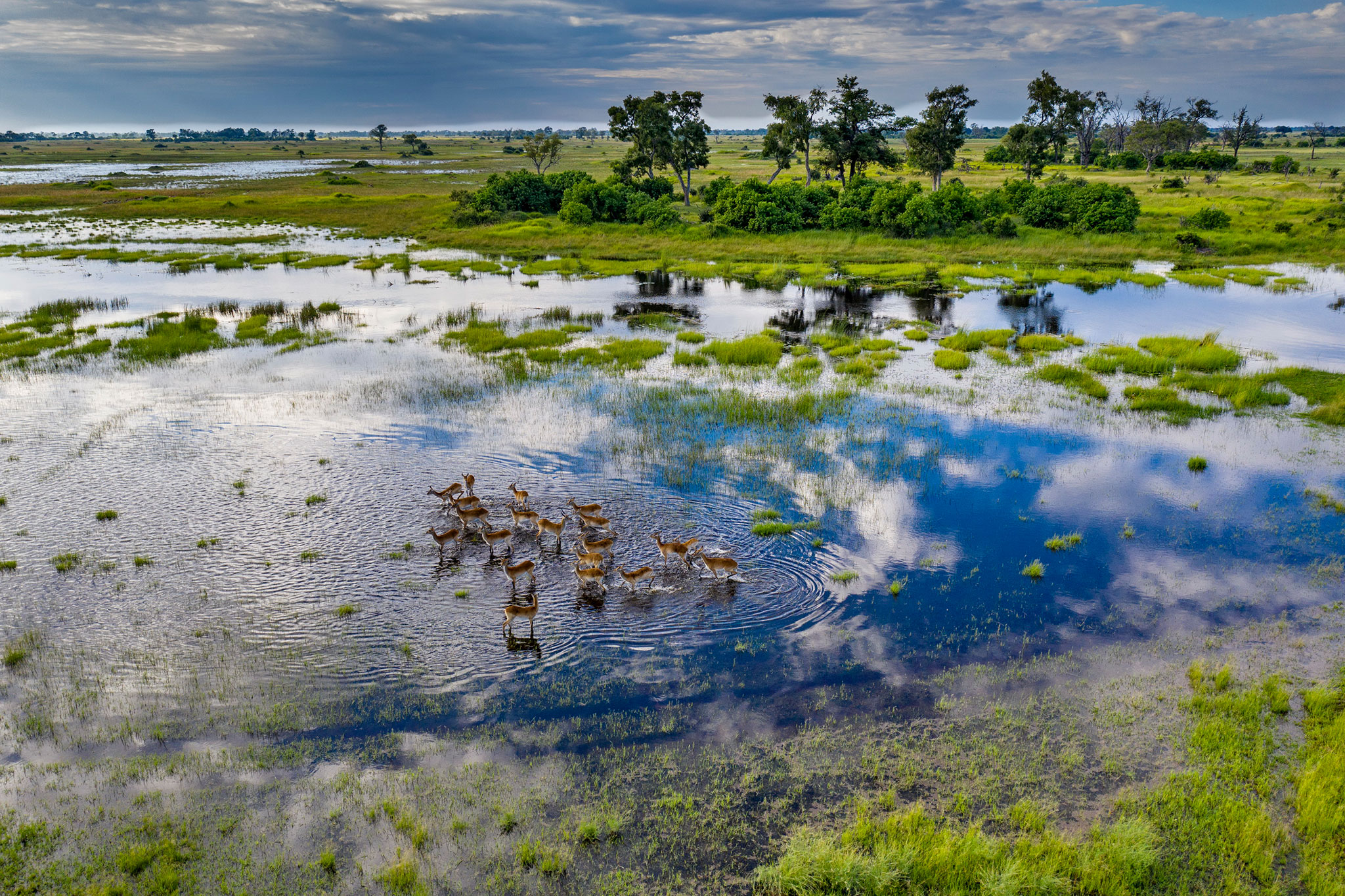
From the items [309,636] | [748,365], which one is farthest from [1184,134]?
[309,636]

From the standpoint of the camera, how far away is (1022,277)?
47625 millimetres

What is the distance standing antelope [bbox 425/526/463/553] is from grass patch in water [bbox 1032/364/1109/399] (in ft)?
71.1

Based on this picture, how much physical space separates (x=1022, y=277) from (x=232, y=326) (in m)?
46.0

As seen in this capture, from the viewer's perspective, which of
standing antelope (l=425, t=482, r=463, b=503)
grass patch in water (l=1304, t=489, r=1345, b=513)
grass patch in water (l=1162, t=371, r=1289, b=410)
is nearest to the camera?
standing antelope (l=425, t=482, r=463, b=503)

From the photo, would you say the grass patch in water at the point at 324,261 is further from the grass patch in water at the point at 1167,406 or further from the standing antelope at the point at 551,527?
the grass patch in water at the point at 1167,406

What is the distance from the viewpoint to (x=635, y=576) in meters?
14.3

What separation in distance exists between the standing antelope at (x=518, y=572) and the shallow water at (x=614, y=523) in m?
0.31

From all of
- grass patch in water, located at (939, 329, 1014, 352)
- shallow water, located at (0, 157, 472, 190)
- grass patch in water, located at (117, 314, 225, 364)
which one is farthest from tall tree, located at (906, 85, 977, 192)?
shallow water, located at (0, 157, 472, 190)

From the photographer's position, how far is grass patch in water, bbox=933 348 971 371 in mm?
29062

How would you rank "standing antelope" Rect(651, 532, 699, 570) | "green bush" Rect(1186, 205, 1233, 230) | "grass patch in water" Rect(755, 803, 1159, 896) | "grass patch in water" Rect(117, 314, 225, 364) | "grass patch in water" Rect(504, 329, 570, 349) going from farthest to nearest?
1. "green bush" Rect(1186, 205, 1233, 230)
2. "grass patch in water" Rect(504, 329, 570, 349)
3. "grass patch in water" Rect(117, 314, 225, 364)
4. "standing antelope" Rect(651, 532, 699, 570)
5. "grass patch in water" Rect(755, 803, 1159, 896)

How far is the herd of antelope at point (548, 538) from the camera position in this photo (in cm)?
1423

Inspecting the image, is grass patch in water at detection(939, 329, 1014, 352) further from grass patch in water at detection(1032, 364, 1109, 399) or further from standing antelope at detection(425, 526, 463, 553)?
standing antelope at detection(425, 526, 463, 553)

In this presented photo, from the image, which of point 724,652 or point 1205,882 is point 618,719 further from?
point 1205,882

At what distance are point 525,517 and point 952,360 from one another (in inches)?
797
